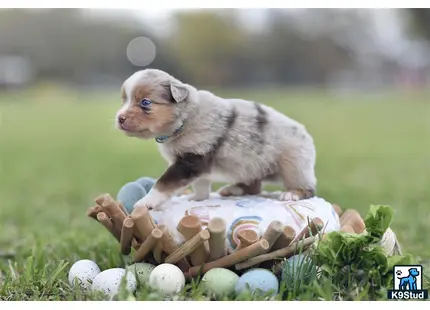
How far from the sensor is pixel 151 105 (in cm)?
220

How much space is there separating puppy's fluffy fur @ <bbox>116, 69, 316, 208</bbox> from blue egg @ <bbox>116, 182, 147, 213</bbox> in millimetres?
199

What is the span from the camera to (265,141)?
2352 millimetres

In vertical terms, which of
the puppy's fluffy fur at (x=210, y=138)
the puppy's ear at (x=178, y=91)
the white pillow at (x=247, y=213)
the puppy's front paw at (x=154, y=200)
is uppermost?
the puppy's ear at (x=178, y=91)

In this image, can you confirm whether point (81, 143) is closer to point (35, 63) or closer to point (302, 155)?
point (302, 155)

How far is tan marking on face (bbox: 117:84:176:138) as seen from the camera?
7.18 ft

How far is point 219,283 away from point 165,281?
167mm

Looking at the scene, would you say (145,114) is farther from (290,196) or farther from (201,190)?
(290,196)

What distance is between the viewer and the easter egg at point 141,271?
2154 millimetres

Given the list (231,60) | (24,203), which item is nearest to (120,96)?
(24,203)

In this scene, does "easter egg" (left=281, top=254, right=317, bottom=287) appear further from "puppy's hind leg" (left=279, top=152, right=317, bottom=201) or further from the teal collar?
the teal collar

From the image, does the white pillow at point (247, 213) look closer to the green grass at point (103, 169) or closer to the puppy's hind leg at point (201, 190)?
the puppy's hind leg at point (201, 190)

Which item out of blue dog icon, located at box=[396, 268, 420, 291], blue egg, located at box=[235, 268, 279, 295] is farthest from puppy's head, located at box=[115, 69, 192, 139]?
blue dog icon, located at box=[396, 268, 420, 291]

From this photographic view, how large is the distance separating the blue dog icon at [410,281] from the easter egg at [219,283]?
1.71 feet

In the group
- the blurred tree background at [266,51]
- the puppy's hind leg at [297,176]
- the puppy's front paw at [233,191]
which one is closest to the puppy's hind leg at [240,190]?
the puppy's front paw at [233,191]
